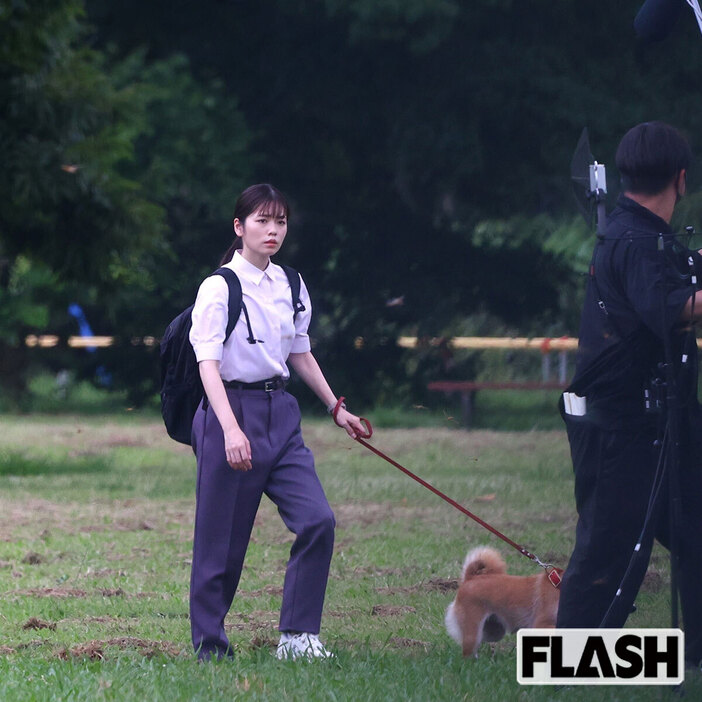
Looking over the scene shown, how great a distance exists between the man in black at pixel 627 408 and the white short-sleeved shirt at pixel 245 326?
1.14 m

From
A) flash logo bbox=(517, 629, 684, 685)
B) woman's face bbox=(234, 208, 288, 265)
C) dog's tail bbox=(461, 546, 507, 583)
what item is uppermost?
woman's face bbox=(234, 208, 288, 265)

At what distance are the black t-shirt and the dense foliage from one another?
18.0 meters

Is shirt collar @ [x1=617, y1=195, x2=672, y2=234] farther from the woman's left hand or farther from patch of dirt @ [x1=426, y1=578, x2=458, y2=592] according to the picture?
patch of dirt @ [x1=426, y1=578, x2=458, y2=592]

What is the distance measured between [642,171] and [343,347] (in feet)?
69.5

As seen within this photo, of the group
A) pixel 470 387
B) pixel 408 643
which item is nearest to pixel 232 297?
pixel 408 643

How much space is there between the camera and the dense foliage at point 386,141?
24250mm

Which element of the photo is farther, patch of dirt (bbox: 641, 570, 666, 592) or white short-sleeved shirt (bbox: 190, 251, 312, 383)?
patch of dirt (bbox: 641, 570, 666, 592)

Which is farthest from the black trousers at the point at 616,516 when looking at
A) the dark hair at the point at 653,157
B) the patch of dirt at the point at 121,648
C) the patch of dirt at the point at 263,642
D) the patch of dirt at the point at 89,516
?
the patch of dirt at the point at 89,516

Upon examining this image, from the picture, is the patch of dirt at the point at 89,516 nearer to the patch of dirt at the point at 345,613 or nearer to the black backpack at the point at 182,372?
the patch of dirt at the point at 345,613

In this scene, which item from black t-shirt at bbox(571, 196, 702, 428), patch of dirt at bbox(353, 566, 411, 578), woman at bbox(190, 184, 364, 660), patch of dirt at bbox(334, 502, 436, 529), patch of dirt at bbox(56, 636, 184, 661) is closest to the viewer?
black t-shirt at bbox(571, 196, 702, 428)

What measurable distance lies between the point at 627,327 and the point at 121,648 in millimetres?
2566

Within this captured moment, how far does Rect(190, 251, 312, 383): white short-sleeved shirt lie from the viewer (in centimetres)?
524

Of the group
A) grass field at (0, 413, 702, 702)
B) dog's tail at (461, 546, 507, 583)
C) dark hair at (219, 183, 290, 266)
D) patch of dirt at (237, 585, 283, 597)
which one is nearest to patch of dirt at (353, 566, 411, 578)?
grass field at (0, 413, 702, 702)

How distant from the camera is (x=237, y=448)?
5.13 meters
